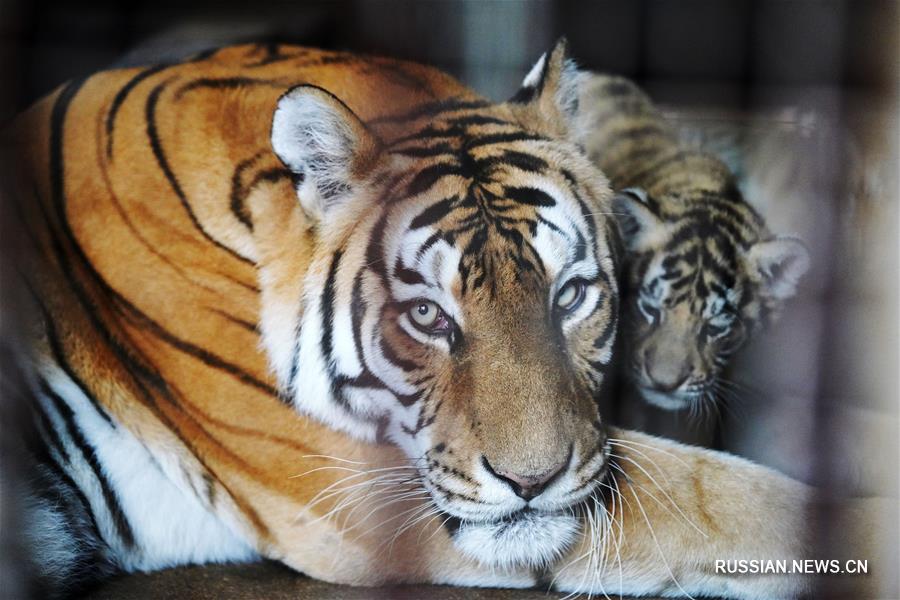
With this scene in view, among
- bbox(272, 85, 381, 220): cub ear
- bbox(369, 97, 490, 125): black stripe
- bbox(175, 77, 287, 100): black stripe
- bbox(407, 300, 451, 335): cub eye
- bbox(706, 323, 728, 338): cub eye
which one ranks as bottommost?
bbox(706, 323, 728, 338): cub eye

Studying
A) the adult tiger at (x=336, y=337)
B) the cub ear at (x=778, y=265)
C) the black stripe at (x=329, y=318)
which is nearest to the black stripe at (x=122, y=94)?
the adult tiger at (x=336, y=337)

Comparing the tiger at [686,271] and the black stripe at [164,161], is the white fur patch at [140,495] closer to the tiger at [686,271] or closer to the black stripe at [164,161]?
the black stripe at [164,161]

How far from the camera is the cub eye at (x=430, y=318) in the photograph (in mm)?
1231

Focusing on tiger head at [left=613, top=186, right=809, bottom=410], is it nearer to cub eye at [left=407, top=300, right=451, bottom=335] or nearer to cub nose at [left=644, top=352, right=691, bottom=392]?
cub nose at [left=644, top=352, right=691, bottom=392]

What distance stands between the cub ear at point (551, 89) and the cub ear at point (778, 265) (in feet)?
1.36

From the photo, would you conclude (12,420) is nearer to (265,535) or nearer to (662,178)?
(265,535)

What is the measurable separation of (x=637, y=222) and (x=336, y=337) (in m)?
0.55

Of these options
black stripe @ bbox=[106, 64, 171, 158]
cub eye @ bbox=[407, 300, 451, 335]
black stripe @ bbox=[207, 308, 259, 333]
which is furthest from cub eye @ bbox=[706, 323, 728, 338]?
black stripe @ bbox=[106, 64, 171, 158]

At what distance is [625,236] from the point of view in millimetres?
1435

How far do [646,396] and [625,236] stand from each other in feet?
0.90

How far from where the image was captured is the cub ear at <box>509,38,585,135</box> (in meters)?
1.37

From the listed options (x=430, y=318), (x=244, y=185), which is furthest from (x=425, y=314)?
(x=244, y=185)

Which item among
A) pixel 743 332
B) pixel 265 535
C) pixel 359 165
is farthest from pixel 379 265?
pixel 743 332

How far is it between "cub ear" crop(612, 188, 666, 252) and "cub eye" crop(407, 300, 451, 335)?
15.1 inches
